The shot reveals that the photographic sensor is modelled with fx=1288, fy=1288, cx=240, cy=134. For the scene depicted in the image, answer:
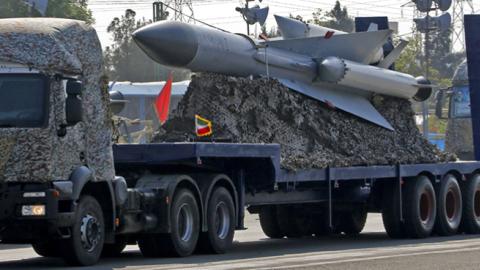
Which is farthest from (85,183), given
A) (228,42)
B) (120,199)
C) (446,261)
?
(228,42)

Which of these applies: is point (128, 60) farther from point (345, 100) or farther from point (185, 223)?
point (185, 223)

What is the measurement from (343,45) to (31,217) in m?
10.8

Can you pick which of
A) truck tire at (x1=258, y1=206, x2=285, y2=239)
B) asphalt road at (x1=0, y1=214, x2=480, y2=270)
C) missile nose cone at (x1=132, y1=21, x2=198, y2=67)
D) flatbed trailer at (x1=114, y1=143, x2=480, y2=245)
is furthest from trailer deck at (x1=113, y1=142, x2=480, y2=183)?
missile nose cone at (x1=132, y1=21, x2=198, y2=67)

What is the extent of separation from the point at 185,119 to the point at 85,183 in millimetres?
5300

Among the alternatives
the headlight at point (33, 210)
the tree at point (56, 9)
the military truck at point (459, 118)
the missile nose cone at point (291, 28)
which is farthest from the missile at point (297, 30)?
the military truck at point (459, 118)

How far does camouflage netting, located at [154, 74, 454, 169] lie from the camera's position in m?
20.7

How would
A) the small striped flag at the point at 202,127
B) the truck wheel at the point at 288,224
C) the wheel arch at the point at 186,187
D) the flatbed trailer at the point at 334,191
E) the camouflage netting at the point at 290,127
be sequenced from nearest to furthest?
1. the wheel arch at the point at 186,187
2. the flatbed trailer at the point at 334,191
3. the small striped flag at the point at 202,127
4. the camouflage netting at the point at 290,127
5. the truck wheel at the point at 288,224

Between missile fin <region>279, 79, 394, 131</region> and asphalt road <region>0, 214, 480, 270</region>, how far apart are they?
2.45m

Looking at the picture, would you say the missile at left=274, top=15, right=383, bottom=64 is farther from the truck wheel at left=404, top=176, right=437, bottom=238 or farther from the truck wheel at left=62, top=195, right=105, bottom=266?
the truck wheel at left=62, top=195, right=105, bottom=266

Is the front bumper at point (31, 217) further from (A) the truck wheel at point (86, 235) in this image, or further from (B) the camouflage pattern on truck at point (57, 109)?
(A) the truck wheel at point (86, 235)

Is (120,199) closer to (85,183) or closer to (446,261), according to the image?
(85,183)

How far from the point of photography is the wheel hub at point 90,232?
1557 cm

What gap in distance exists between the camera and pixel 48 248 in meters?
16.1

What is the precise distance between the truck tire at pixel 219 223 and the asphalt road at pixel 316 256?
0.81ft
